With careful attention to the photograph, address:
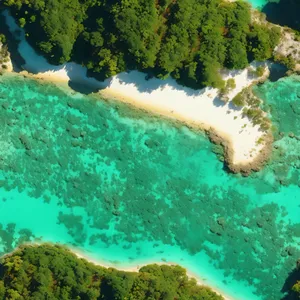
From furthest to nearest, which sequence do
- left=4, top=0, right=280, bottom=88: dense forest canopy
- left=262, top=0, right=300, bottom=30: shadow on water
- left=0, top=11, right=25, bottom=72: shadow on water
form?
left=262, top=0, right=300, bottom=30: shadow on water → left=0, top=11, right=25, bottom=72: shadow on water → left=4, top=0, right=280, bottom=88: dense forest canopy

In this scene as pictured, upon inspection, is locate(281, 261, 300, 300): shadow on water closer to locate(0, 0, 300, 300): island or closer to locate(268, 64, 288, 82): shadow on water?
locate(0, 0, 300, 300): island

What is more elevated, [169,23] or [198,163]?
[169,23]

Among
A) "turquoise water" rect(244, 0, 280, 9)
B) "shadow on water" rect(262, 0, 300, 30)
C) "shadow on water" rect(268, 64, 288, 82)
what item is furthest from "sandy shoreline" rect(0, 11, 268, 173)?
"turquoise water" rect(244, 0, 280, 9)

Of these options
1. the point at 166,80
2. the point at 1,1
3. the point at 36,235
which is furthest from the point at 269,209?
the point at 1,1

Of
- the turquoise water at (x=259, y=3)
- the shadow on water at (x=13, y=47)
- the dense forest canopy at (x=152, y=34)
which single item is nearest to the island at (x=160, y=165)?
the shadow on water at (x=13, y=47)

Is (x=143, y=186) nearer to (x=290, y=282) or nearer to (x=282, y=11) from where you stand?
(x=290, y=282)

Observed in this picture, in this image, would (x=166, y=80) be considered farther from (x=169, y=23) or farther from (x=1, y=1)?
(x=1, y=1)
